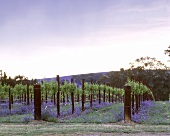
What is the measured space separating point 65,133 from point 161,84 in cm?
6804

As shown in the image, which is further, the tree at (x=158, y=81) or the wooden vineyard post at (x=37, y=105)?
the tree at (x=158, y=81)

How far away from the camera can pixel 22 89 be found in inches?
1697

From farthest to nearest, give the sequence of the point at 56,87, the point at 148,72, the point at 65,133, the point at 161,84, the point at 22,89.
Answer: the point at 148,72 < the point at 161,84 < the point at 22,89 < the point at 56,87 < the point at 65,133

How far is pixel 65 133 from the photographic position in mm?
12031

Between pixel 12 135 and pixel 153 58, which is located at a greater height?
pixel 153 58

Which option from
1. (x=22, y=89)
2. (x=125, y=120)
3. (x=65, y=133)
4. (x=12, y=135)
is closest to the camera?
(x=12, y=135)

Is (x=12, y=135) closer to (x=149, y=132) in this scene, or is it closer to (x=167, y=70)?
(x=149, y=132)

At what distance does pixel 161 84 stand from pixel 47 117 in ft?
200

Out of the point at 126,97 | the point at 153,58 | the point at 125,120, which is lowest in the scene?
the point at 125,120

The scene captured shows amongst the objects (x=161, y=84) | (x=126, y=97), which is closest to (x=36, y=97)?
(x=126, y=97)

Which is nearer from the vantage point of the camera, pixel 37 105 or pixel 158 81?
pixel 37 105

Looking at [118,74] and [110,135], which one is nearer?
[110,135]

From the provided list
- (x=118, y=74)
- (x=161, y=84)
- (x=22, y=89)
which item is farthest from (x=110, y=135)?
(x=118, y=74)

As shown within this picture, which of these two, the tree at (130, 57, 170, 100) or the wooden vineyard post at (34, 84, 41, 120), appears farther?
the tree at (130, 57, 170, 100)
